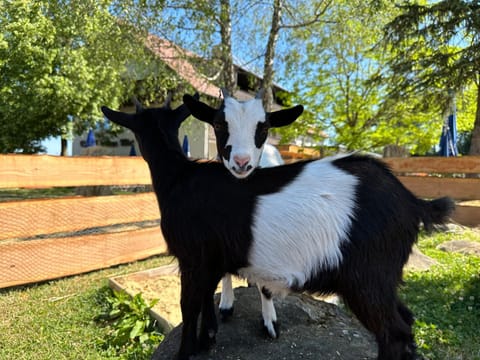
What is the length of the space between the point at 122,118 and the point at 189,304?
1.16m

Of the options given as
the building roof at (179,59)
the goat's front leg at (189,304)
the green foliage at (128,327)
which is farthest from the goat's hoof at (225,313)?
the building roof at (179,59)

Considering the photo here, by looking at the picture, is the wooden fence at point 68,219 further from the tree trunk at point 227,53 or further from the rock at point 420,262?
the tree trunk at point 227,53

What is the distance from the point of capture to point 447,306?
3680mm

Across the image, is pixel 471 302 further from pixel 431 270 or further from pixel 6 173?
pixel 6 173

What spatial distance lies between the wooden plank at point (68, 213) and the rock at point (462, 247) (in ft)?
15.9

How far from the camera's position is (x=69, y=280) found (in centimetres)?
422

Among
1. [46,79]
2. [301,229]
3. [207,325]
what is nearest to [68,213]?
[207,325]

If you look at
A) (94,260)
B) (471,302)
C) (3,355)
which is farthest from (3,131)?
(471,302)

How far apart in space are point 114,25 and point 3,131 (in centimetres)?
1017

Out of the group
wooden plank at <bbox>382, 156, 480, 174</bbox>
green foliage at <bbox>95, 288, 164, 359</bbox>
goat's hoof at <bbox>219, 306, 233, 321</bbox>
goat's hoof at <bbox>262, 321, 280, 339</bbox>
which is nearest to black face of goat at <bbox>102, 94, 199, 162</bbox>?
goat's hoof at <bbox>219, 306, 233, 321</bbox>

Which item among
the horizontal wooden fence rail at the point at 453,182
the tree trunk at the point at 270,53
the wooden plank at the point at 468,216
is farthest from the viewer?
the horizontal wooden fence rail at the point at 453,182

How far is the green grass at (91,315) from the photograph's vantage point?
9.30ft

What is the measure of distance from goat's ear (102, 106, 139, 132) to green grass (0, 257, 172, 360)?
1.84 m

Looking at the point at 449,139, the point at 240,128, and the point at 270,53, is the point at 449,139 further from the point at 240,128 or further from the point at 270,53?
the point at 240,128
